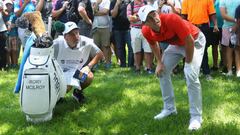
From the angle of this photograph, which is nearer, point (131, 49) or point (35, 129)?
point (35, 129)

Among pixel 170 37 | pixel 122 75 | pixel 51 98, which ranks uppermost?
pixel 170 37

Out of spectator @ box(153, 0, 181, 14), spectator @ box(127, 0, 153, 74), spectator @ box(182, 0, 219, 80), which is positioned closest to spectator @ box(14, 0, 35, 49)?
spectator @ box(127, 0, 153, 74)

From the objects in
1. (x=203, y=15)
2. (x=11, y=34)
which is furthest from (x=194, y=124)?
(x=11, y=34)

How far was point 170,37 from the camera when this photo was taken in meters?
5.60

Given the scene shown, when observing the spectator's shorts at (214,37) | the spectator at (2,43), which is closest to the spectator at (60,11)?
the spectator at (2,43)

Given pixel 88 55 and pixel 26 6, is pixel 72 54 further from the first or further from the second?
pixel 26 6

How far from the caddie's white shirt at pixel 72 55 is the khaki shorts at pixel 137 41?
2933 millimetres

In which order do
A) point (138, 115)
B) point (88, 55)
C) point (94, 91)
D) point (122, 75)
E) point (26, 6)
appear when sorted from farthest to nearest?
point (26, 6) < point (122, 75) < point (94, 91) < point (88, 55) < point (138, 115)

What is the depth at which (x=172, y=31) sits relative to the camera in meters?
5.48

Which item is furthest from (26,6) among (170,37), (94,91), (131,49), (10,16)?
(170,37)

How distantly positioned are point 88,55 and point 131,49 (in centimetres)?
370

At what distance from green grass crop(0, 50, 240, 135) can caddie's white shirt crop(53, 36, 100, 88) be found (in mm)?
569

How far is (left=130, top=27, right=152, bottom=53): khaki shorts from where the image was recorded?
32.1 ft

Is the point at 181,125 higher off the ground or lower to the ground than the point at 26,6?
lower
